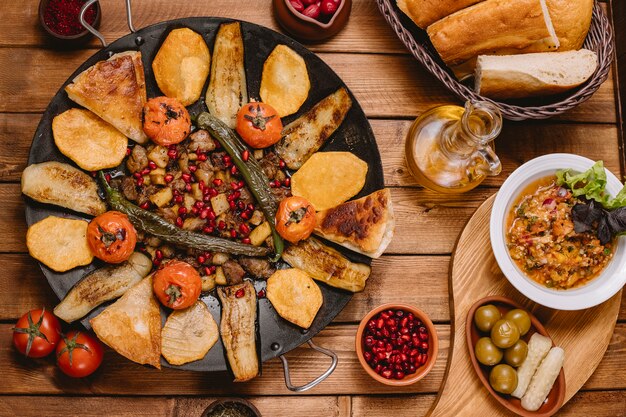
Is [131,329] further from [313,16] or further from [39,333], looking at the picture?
[313,16]

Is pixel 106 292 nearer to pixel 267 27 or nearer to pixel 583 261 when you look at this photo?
pixel 267 27

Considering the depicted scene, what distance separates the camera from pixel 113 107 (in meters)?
3.30

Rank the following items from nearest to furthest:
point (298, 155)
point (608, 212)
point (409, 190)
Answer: point (608, 212)
point (298, 155)
point (409, 190)

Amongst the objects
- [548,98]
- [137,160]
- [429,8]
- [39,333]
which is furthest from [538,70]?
[39,333]

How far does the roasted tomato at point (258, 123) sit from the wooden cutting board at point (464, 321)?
1.34 metres

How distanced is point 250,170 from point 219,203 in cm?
27

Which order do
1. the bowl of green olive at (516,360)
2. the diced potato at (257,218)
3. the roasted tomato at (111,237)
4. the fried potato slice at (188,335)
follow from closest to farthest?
the roasted tomato at (111,237) → the fried potato slice at (188,335) → the bowl of green olive at (516,360) → the diced potato at (257,218)

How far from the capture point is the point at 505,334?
11.0 feet

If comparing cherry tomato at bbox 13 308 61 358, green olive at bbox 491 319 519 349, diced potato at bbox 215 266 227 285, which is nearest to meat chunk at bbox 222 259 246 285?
diced potato at bbox 215 266 227 285

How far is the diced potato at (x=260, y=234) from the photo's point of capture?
11.3ft

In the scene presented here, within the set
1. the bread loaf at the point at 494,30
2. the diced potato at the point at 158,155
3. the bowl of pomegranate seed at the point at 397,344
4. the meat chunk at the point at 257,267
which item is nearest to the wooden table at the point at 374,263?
the bowl of pomegranate seed at the point at 397,344

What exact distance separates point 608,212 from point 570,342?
2.81 ft

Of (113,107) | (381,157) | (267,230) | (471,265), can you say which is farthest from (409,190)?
(113,107)

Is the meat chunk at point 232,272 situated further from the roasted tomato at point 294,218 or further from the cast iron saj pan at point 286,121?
the roasted tomato at point 294,218
